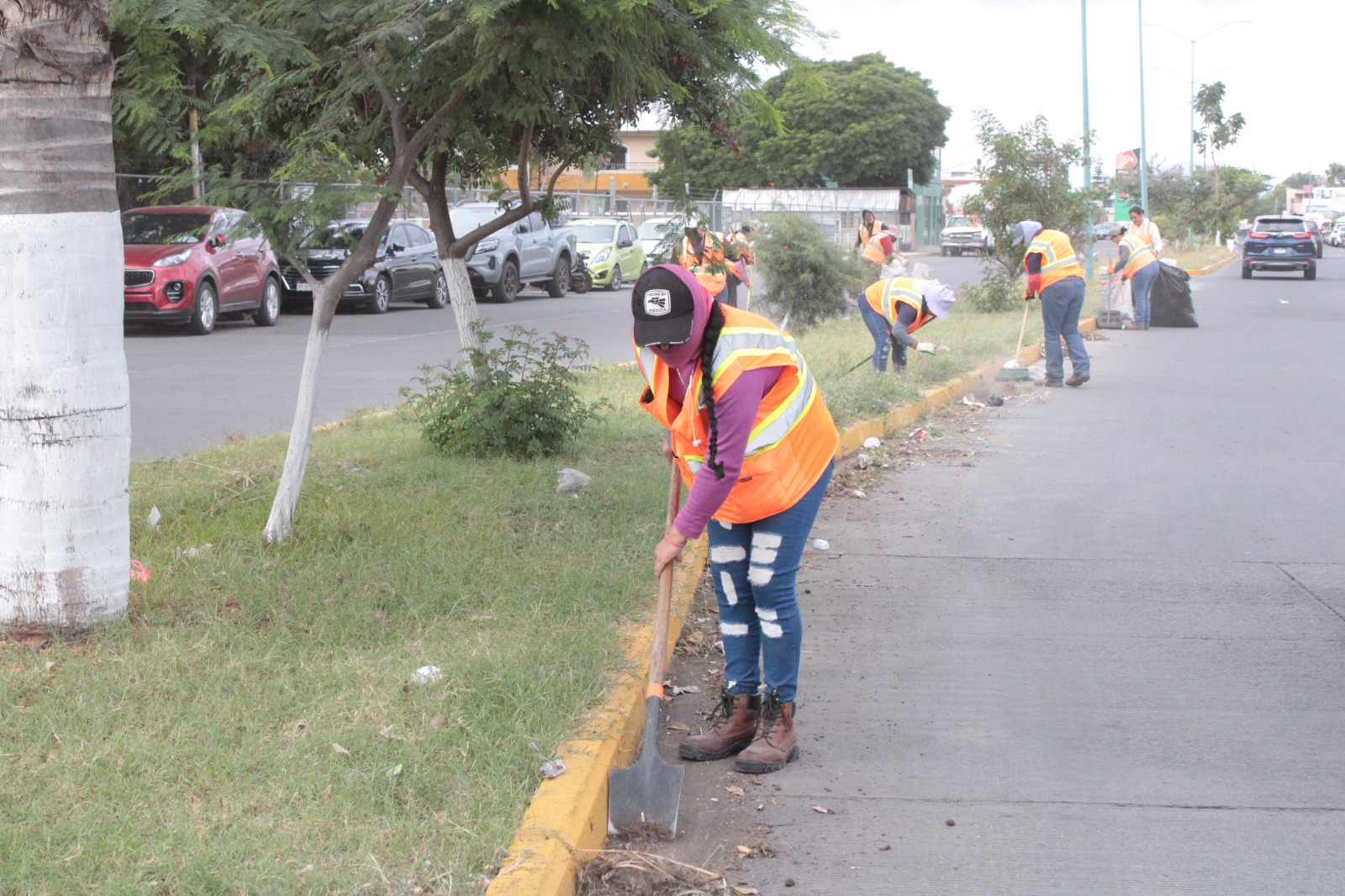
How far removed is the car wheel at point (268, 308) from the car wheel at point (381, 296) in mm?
2164

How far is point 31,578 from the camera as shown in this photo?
452cm

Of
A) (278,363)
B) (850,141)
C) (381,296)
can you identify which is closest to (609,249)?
(381,296)

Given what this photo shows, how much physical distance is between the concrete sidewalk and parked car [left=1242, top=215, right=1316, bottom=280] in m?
28.5

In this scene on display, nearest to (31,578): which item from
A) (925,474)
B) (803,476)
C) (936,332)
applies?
(803,476)

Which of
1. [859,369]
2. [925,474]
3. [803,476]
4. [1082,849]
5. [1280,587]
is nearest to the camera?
[1082,849]

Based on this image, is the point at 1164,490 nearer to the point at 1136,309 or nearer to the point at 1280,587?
the point at 1280,587

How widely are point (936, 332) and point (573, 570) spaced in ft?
40.8

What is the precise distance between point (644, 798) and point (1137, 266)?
17.3 metres

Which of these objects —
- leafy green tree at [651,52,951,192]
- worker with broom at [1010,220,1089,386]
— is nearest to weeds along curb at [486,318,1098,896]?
worker with broom at [1010,220,1089,386]

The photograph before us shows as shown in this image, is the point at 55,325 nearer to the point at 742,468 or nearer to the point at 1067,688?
the point at 742,468

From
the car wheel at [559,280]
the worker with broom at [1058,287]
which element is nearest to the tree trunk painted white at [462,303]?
the worker with broom at [1058,287]

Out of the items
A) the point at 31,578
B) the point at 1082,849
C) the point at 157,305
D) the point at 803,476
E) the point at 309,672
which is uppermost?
the point at 157,305

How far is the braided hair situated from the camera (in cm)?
380

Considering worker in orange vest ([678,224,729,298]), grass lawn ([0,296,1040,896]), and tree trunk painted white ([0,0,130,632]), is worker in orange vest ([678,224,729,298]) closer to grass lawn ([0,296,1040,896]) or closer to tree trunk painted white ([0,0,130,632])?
grass lawn ([0,296,1040,896])
